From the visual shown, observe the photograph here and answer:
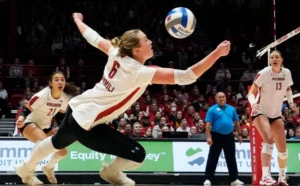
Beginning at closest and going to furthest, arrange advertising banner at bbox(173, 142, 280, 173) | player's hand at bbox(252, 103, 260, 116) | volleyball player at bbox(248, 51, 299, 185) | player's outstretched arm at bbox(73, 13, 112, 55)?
1. player's outstretched arm at bbox(73, 13, 112, 55)
2. player's hand at bbox(252, 103, 260, 116)
3. volleyball player at bbox(248, 51, 299, 185)
4. advertising banner at bbox(173, 142, 280, 173)

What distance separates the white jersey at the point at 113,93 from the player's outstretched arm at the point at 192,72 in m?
0.16

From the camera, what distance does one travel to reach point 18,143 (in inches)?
480

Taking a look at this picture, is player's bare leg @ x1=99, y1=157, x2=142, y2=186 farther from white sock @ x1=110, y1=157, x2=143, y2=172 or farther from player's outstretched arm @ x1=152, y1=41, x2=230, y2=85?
player's outstretched arm @ x1=152, y1=41, x2=230, y2=85

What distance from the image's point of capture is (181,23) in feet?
21.3

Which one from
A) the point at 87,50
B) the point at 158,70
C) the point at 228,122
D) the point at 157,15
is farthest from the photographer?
the point at 157,15

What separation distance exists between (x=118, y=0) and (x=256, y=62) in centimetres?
624

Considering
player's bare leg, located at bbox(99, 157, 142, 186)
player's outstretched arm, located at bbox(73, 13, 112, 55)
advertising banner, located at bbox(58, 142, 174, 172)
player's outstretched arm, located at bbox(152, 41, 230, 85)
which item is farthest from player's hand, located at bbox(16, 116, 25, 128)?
advertising banner, located at bbox(58, 142, 174, 172)

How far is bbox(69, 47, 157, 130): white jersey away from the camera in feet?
18.2

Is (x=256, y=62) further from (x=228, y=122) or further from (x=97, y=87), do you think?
(x=97, y=87)

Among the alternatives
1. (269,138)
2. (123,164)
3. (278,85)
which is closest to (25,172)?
(123,164)

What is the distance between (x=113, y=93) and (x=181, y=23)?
1352 millimetres

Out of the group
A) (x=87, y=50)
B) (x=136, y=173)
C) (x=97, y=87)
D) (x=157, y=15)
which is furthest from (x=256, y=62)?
(x=97, y=87)

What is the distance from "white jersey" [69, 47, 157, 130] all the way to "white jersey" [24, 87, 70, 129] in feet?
9.06

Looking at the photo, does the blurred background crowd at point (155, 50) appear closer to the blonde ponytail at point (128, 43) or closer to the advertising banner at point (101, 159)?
the advertising banner at point (101, 159)
